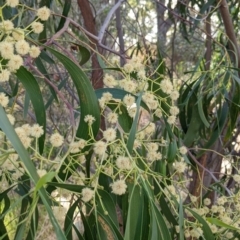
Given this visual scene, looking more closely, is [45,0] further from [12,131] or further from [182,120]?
[12,131]

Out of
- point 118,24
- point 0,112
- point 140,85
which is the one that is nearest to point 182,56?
point 118,24

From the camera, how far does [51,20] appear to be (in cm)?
157

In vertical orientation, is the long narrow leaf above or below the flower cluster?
below

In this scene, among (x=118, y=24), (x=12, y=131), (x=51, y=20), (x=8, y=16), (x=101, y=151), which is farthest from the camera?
(x=118, y=24)

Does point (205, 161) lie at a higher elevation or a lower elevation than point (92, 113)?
lower

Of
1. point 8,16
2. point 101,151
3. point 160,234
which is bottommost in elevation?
point 160,234

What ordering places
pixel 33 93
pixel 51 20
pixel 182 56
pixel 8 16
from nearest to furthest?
1. pixel 33 93
2. pixel 8 16
3. pixel 51 20
4. pixel 182 56

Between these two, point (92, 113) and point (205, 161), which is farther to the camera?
point (205, 161)

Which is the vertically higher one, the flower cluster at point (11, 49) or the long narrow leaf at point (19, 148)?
the flower cluster at point (11, 49)

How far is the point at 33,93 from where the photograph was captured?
0.64m

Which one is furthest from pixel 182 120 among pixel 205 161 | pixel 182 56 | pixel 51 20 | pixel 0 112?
pixel 182 56

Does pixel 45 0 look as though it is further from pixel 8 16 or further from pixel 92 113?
pixel 92 113

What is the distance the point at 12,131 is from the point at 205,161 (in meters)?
1.21

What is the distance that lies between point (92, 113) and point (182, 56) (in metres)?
2.86
